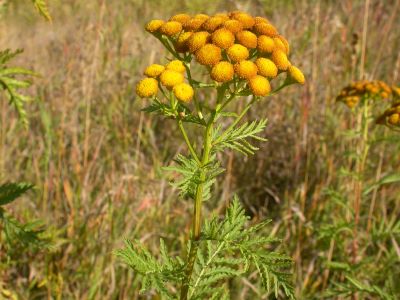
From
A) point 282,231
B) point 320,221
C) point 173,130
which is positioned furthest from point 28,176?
point 320,221

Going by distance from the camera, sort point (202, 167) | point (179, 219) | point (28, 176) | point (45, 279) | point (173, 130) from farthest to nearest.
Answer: point (173, 130), point (28, 176), point (179, 219), point (45, 279), point (202, 167)

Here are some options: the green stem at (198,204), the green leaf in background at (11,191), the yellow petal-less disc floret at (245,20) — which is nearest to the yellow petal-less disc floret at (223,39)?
the yellow petal-less disc floret at (245,20)

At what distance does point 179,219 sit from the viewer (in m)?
3.14

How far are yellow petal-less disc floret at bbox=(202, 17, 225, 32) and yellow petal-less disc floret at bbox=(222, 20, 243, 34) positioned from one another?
25mm

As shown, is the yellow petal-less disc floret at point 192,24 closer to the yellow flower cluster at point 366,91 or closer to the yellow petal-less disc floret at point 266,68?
the yellow petal-less disc floret at point 266,68

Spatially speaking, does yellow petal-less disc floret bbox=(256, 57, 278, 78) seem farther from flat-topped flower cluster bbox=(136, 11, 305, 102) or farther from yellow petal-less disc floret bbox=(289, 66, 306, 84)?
yellow petal-less disc floret bbox=(289, 66, 306, 84)

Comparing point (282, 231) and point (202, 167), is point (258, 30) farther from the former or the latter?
point (282, 231)

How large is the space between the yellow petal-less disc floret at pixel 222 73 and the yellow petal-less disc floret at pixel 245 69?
26mm

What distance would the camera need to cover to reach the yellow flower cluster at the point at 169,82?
1.51 m

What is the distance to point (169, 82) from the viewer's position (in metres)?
1.52

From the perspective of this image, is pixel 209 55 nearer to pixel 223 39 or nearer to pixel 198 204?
pixel 223 39

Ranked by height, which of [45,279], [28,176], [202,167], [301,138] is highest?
[202,167]

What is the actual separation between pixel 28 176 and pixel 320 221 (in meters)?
1.99

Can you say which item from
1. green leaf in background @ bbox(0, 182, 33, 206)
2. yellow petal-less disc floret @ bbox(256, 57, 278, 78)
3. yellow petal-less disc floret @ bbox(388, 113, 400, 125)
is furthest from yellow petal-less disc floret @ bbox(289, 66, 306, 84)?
green leaf in background @ bbox(0, 182, 33, 206)
